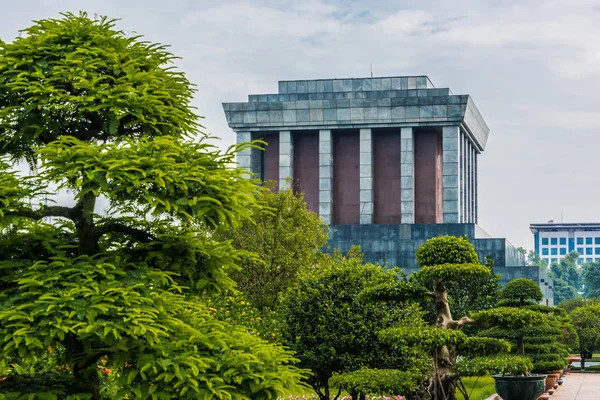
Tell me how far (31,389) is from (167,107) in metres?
2.93

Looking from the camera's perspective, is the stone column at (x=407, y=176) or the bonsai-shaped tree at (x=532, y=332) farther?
the stone column at (x=407, y=176)

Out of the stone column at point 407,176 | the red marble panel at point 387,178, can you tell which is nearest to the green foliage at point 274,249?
the stone column at point 407,176

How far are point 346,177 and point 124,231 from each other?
45.8m

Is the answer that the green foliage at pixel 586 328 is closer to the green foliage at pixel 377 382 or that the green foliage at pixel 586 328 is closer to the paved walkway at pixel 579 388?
the paved walkway at pixel 579 388

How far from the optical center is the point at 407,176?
53.1 meters

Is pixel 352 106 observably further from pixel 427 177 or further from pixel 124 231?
pixel 124 231

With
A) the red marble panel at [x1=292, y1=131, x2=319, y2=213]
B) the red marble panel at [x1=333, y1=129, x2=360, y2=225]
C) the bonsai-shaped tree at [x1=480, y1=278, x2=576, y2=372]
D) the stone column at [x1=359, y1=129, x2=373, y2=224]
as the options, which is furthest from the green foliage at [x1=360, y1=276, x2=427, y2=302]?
the red marble panel at [x1=292, y1=131, x2=319, y2=213]

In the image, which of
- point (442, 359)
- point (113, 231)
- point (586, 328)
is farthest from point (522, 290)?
point (586, 328)

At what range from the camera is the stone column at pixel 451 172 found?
52469mm

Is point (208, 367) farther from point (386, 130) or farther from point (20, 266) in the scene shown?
point (386, 130)

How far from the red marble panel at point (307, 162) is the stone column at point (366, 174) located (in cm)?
282

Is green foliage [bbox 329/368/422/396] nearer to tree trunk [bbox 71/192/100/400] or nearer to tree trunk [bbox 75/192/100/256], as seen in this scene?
tree trunk [bbox 71/192/100/400]

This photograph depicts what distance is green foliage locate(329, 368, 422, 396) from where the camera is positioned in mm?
14297

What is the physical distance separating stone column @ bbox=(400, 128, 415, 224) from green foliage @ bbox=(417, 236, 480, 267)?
38.1m
